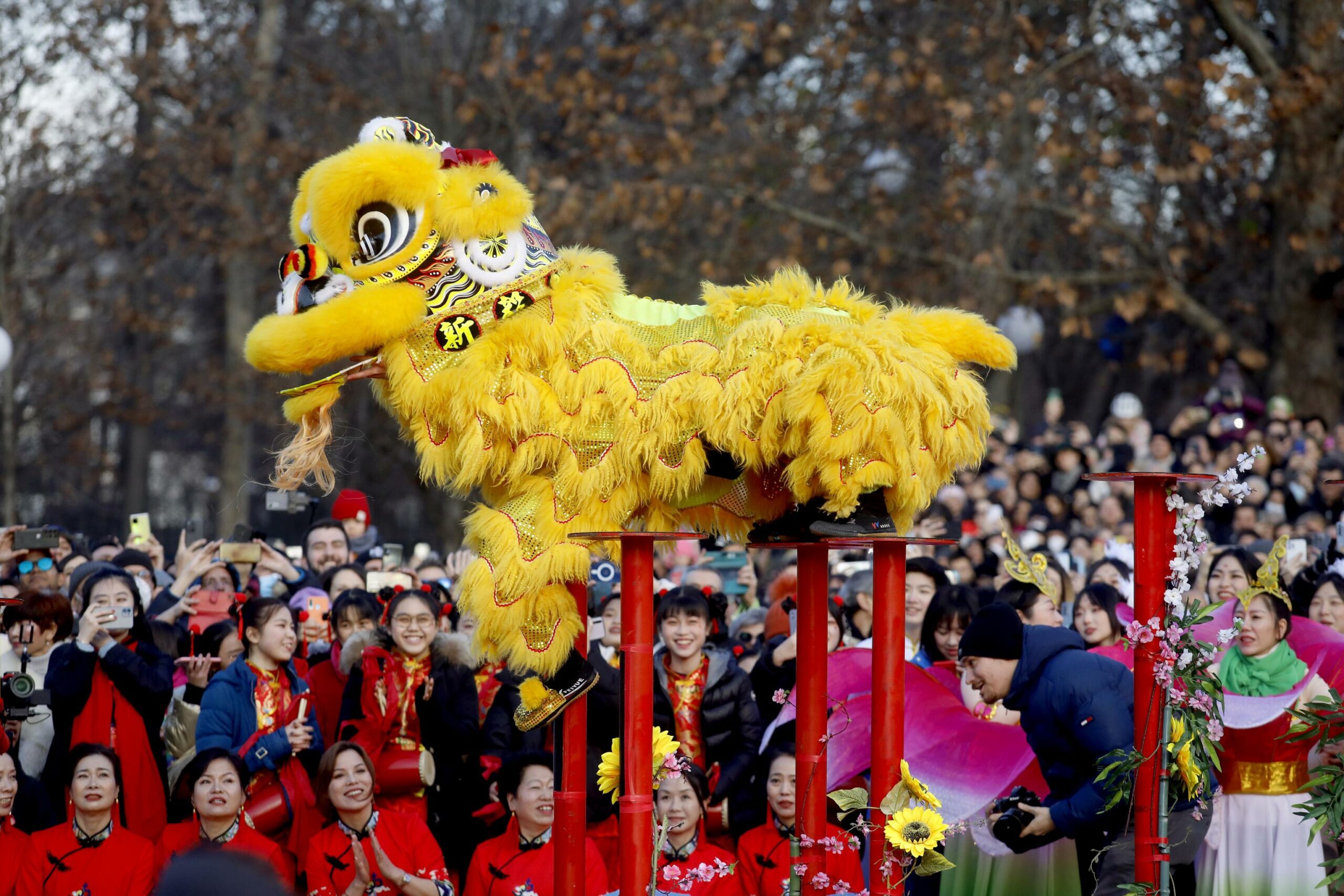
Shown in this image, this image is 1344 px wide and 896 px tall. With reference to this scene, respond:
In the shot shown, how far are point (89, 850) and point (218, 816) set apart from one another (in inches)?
16.6

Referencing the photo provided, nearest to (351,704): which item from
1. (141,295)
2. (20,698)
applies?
(20,698)

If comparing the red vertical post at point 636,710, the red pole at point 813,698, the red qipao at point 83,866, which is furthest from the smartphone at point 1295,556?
the red qipao at point 83,866

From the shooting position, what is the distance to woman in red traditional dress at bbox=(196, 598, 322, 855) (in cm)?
514

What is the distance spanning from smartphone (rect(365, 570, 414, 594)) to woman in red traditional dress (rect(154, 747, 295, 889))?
56.9 inches

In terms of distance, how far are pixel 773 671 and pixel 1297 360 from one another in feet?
26.0

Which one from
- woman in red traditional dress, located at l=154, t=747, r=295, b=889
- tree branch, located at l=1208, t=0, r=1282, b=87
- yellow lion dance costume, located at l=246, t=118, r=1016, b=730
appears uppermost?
tree branch, located at l=1208, t=0, r=1282, b=87

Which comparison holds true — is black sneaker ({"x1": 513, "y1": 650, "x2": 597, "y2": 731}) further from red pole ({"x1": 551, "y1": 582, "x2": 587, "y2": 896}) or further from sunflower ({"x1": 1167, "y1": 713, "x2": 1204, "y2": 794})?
sunflower ({"x1": 1167, "y1": 713, "x2": 1204, "y2": 794})

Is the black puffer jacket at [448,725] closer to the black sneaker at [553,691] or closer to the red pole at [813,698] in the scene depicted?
the black sneaker at [553,691]

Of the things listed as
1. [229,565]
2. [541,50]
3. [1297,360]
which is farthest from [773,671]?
[541,50]

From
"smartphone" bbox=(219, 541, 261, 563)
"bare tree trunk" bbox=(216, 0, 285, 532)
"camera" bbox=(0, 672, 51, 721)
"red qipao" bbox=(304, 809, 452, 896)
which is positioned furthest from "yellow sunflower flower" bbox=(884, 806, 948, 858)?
"bare tree trunk" bbox=(216, 0, 285, 532)

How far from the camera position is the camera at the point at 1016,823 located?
4516mm

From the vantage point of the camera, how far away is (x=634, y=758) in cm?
381

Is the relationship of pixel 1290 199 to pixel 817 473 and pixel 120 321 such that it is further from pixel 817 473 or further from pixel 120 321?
pixel 120 321

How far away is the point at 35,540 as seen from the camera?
5.79 metres
